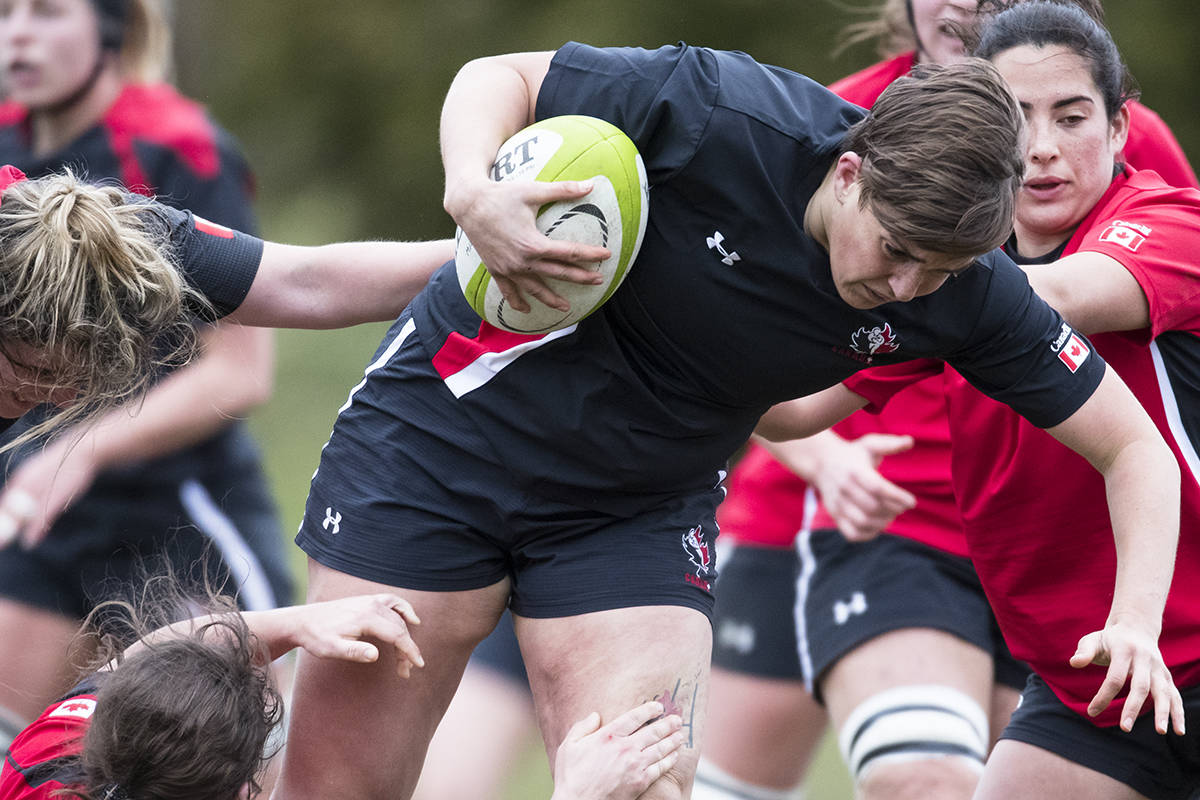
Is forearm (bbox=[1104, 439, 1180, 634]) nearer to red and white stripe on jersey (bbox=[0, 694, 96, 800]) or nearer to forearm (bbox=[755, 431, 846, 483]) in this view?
forearm (bbox=[755, 431, 846, 483])

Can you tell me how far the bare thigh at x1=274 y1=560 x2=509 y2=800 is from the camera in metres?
3.18

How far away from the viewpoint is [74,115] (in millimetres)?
4707

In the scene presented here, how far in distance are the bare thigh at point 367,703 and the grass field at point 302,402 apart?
5.67 metres

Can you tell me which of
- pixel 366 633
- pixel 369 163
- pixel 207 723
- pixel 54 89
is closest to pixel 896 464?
pixel 366 633

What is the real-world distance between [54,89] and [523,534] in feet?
7.90

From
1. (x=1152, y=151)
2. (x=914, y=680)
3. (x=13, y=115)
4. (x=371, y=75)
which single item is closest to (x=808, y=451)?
(x=914, y=680)

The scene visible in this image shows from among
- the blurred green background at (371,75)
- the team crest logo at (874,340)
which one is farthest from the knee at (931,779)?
the blurred green background at (371,75)

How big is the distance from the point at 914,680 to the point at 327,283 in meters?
1.88

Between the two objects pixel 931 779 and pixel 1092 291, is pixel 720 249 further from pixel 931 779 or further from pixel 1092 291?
pixel 931 779

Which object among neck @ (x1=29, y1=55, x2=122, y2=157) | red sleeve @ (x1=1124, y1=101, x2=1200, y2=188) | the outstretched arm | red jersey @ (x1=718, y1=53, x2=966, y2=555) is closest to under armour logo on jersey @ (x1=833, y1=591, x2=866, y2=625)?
red jersey @ (x1=718, y1=53, x2=966, y2=555)

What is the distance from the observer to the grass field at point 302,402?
36.5 feet

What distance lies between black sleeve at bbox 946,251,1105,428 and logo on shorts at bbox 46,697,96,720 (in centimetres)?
173

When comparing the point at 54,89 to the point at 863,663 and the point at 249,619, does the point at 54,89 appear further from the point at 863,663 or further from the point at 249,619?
the point at 863,663

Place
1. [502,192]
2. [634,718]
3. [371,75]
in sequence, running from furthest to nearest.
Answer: [371,75], [634,718], [502,192]
